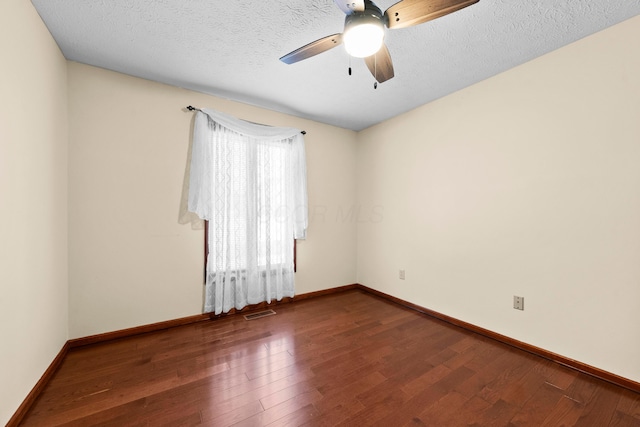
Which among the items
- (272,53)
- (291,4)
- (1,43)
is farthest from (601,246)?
(1,43)

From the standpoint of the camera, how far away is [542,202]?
2.06 meters

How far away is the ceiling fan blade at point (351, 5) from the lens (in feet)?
3.99

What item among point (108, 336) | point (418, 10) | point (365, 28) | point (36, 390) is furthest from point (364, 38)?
point (108, 336)

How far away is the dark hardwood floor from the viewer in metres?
1.43

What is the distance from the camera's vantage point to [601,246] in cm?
178

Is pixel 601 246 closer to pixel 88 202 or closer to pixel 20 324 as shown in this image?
pixel 20 324

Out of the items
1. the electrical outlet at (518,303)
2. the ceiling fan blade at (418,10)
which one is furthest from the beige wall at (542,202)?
the ceiling fan blade at (418,10)

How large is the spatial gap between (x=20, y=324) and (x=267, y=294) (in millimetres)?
1973

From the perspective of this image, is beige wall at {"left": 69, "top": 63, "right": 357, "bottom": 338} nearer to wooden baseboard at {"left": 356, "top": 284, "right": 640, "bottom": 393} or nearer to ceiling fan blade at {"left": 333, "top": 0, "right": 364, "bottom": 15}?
ceiling fan blade at {"left": 333, "top": 0, "right": 364, "bottom": 15}

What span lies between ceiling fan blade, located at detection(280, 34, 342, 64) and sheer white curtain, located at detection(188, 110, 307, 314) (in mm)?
1397

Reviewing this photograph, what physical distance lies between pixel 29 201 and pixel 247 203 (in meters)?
1.66

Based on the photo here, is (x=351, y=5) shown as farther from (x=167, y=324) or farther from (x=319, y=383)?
(x=167, y=324)

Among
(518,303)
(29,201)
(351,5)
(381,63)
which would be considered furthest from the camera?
(518,303)

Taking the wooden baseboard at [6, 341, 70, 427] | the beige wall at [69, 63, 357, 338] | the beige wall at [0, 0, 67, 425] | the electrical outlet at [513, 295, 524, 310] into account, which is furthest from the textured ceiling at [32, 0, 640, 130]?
the wooden baseboard at [6, 341, 70, 427]
